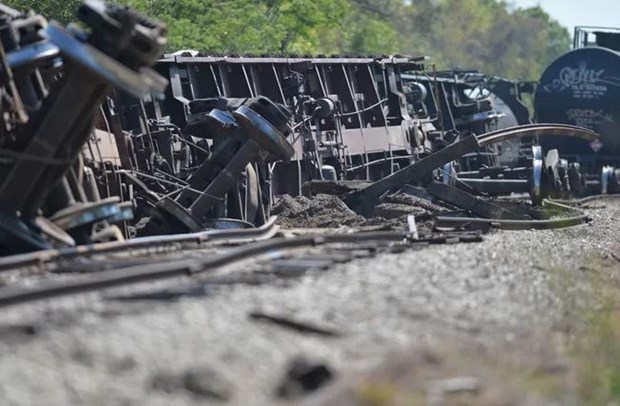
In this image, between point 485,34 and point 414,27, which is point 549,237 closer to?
point 414,27

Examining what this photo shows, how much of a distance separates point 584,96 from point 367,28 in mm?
33688

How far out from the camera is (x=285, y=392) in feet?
20.1

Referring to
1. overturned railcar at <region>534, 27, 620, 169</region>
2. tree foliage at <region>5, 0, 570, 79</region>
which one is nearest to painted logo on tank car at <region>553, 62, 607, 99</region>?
overturned railcar at <region>534, 27, 620, 169</region>

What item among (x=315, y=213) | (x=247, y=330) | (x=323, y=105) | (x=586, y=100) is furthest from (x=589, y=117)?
(x=247, y=330)

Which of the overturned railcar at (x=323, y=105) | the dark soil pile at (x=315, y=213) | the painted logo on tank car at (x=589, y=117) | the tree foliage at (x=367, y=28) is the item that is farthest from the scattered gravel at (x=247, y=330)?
the painted logo on tank car at (x=589, y=117)

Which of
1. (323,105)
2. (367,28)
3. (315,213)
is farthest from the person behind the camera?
(367,28)

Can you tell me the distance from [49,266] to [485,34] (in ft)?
347

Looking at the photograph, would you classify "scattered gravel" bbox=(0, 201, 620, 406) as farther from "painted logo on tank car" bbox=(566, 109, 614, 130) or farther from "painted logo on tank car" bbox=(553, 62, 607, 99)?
"painted logo on tank car" bbox=(553, 62, 607, 99)

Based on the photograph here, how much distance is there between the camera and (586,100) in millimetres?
29750

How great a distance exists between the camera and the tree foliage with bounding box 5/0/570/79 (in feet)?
106

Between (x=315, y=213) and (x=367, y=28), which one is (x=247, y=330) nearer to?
(x=315, y=213)

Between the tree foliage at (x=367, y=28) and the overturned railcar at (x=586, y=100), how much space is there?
26.2 ft

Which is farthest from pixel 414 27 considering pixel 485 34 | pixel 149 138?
pixel 149 138

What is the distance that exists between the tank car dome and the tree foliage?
801cm
